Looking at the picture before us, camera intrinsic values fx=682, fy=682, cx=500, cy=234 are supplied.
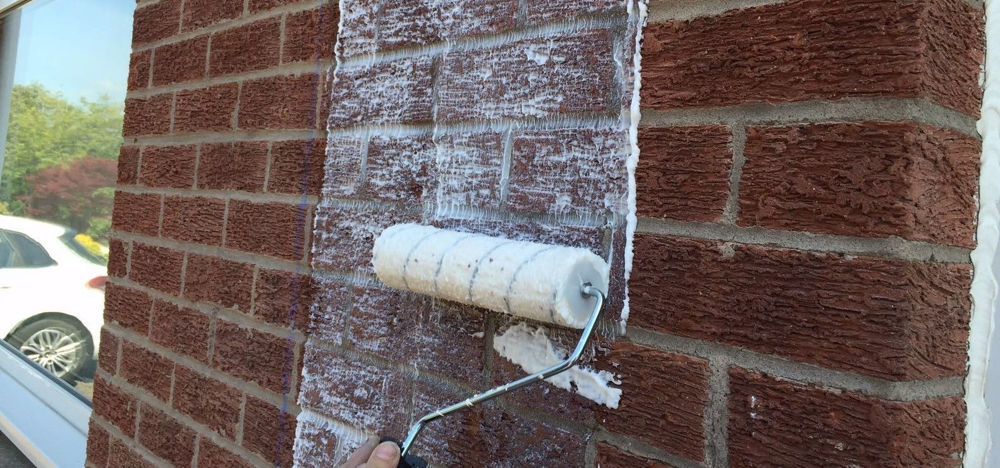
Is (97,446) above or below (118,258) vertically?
below

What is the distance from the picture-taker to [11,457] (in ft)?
7.91

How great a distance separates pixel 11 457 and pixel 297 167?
2.11 m

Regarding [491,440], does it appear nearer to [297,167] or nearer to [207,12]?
[297,167]

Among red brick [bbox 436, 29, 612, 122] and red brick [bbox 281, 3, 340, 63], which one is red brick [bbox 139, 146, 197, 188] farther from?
red brick [bbox 436, 29, 612, 122]

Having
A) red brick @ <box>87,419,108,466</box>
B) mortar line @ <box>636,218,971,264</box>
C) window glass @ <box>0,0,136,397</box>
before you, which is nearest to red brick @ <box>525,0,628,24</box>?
mortar line @ <box>636,218,971,264</box>

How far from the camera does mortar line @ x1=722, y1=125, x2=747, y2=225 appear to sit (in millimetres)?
616

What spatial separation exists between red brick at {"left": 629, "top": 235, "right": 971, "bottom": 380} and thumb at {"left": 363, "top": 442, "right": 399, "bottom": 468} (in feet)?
0.95

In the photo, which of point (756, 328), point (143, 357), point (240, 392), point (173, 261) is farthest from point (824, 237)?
point (143, 357)

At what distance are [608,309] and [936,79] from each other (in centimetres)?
35

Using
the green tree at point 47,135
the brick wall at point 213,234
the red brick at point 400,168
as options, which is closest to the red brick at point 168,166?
the brick wall at point 213,234

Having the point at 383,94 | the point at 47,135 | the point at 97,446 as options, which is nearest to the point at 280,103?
the point at 383,94

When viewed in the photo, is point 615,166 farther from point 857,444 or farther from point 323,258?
point 323,258

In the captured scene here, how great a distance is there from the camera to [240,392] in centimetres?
118

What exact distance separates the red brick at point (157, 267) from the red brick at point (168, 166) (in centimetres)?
14
